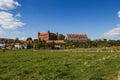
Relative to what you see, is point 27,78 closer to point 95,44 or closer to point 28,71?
point 28,71

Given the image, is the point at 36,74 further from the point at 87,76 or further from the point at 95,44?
the point at 95,44

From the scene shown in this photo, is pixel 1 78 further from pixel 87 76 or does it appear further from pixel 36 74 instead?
pixel 87 76

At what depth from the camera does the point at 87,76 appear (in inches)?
482

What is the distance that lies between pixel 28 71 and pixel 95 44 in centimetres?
10114

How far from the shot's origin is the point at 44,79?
1154 centimetres

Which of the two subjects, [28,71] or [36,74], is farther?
[28,71]

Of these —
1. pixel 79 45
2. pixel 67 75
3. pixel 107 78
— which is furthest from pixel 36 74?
pixel 79 45

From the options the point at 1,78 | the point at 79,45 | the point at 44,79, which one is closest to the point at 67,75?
the point at 44,79

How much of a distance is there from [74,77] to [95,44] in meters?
102

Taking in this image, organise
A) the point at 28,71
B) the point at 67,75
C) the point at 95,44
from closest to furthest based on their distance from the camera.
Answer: the point at 67,75 < the point at 28,71 < the point at 95,44

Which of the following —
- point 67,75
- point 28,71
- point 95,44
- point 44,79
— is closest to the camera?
point 44,79

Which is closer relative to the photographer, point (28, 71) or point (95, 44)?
point (28, 71)

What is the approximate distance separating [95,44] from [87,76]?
102m

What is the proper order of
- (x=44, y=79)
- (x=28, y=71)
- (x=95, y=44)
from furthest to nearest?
(x=95, y=44) < (x=28, y=71) < (x=44, y=79)
